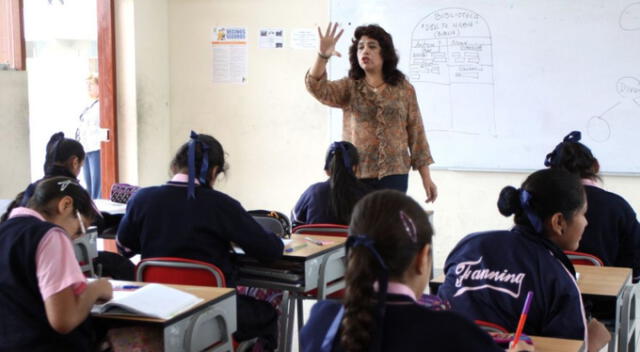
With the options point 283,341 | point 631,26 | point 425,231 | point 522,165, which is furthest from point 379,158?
point 425,231

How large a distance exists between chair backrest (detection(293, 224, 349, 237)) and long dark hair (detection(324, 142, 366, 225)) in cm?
9

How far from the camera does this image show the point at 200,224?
9.24 feet

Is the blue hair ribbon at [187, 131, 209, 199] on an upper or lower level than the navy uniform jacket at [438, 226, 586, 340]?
upper

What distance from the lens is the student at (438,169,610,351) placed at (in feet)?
6.36

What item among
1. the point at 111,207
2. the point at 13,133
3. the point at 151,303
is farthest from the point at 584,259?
the point at 13,133

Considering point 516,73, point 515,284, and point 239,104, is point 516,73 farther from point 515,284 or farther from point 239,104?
point 515,284

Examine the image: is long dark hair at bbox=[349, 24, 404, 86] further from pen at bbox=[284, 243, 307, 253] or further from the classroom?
the classroom

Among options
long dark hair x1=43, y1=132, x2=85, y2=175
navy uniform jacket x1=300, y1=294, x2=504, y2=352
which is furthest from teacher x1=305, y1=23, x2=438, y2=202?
navy uniform jacket x1=300, y1=294, x2=504, y2=352

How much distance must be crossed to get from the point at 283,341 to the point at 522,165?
104 inches

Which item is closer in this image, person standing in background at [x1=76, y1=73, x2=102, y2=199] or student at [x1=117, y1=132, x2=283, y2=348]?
student at [x1=117, y1=132, x2=283, y2=348]

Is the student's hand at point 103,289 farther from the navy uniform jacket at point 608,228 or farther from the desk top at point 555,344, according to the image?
the navy uniform jacket at point 608,228

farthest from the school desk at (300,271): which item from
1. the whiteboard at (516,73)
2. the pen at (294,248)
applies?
the whiteboard at (516,73)

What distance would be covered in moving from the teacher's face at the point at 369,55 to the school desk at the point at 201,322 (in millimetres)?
1943

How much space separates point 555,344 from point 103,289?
126cm
